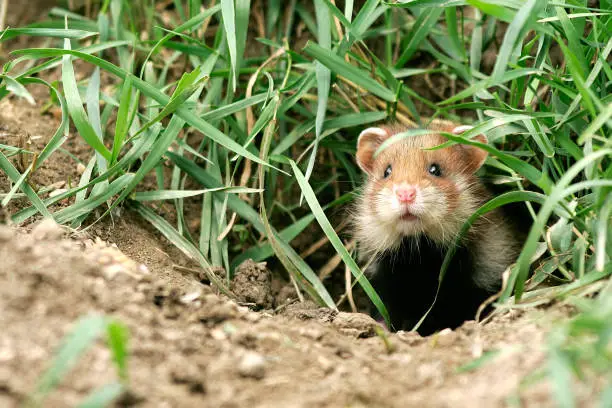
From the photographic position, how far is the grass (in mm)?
4770

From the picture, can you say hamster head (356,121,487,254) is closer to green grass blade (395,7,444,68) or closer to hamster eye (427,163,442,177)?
hamster eye (427,163,442,177)

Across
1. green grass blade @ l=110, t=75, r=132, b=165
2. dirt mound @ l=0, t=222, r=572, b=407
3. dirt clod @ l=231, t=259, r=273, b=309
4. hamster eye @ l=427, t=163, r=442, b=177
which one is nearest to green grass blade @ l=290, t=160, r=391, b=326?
dirt clod @ l=231, t=259, r=273, b=309

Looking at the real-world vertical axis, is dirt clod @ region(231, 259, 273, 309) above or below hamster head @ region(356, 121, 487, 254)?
below

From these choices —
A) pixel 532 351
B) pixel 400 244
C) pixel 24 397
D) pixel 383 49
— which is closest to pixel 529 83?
pixel 400 244

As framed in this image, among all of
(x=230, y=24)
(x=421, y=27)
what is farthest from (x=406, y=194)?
(x=230, y=24)

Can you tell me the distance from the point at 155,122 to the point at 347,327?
6.48ft

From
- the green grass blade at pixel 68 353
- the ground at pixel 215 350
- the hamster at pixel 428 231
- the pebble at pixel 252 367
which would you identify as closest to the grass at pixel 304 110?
the hamster at pixel 428 231

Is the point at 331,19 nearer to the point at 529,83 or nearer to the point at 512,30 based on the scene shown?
A: the point at 529,83

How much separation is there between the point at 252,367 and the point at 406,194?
2441 mm

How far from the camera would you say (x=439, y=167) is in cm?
606

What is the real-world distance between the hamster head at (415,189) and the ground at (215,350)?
1.30m

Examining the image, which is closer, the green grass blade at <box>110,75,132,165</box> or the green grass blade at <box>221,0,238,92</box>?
the green grass blade at <box>110,75,132,165</box>

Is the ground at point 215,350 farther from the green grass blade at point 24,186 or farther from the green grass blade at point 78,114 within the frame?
the green grass blade at point 78,114

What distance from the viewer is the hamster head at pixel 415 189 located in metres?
5.64
